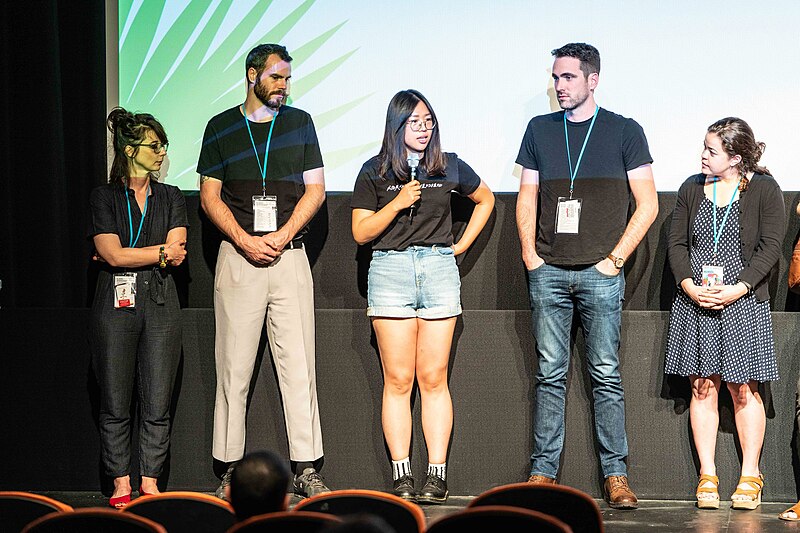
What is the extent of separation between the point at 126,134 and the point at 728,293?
2604 millimetres

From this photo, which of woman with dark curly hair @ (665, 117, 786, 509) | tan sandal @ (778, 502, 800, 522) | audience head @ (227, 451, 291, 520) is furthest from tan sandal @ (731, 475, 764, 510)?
audience head @ (227, 451, 291, 520)

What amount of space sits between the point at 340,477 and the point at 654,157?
6.75ft

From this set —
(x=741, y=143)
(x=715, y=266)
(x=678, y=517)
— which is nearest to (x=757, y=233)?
(x=715, y=266)

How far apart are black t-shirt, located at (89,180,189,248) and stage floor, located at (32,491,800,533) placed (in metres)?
1.20

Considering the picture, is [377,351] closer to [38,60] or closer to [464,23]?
[464,23]

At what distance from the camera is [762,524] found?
3686mm

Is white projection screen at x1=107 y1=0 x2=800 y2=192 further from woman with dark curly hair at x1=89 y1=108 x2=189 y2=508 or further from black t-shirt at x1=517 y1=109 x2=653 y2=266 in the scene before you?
woman with dark curly hair at x1=89 y1=108 x2=189 y2=508

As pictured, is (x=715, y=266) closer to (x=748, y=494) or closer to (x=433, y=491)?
(x=748, y=494)

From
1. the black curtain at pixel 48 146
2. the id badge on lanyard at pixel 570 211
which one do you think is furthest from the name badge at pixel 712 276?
the black curtain at pixel 48 146

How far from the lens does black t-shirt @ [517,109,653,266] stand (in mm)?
3930

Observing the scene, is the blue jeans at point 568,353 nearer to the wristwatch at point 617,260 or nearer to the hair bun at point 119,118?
the wristwatch at point 617,260

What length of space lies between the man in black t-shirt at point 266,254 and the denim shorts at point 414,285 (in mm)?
375

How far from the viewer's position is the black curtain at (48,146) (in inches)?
178

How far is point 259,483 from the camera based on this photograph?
62.1 inches
